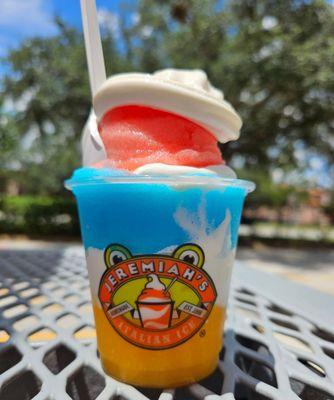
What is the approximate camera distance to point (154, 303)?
813 millimetres

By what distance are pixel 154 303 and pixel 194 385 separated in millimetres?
233

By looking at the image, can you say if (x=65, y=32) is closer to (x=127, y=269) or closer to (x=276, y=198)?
(x=127, y=269)

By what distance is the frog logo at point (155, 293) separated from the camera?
812 mm

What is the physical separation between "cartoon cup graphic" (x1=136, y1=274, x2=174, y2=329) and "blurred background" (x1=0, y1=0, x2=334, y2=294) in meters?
5.49

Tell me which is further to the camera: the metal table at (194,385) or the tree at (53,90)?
the tree at (53,90)

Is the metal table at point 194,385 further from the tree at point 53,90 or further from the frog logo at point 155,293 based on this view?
the tree at point 53,90

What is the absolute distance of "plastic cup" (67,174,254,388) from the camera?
0.80 metres

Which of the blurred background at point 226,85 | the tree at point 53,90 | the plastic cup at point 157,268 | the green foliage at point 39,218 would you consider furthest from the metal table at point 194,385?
the green foliage at point 39,218

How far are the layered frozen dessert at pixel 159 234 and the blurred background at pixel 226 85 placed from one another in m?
5.42

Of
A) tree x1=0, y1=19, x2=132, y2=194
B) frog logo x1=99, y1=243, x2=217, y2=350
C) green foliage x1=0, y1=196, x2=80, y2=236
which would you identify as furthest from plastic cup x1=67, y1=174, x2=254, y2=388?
green foliage x1=0, y1=196, x2=80, y2=236

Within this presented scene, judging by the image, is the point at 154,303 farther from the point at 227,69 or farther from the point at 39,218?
the point at 39,218

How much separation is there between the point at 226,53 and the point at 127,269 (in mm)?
8356

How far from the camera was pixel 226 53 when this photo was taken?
8.20 metres

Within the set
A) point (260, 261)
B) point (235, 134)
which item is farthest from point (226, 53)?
point (235, 134)
